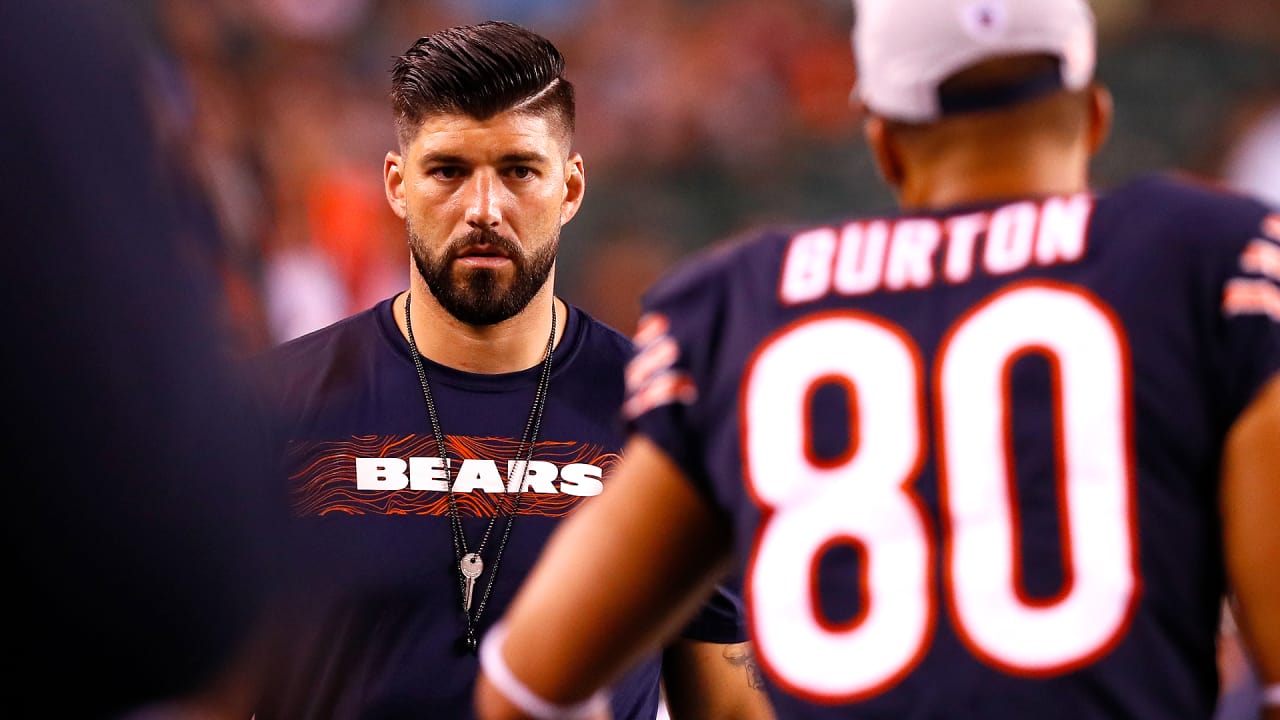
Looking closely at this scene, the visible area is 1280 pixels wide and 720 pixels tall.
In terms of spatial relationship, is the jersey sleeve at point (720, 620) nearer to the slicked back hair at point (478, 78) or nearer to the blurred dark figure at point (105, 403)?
the slicked back hair at point (478, 78)

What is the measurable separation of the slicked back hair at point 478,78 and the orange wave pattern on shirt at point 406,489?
27.5 inches

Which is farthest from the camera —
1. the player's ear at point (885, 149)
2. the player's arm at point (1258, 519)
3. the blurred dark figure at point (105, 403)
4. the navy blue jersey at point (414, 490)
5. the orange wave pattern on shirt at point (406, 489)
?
the orange wave pattern on shirt at point (406, 489)

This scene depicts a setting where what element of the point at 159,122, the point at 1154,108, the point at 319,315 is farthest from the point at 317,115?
the point at 159,122

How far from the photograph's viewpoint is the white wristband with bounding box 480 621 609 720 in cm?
181

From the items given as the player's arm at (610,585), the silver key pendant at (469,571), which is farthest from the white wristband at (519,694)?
the silver key pendant at (469,571)

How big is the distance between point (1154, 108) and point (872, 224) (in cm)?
701

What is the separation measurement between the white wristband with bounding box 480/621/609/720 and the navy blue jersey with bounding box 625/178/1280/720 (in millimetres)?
262

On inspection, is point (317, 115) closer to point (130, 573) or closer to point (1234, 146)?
point (1234, 146)

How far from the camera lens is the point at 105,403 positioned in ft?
3.33

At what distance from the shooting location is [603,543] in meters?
1.77

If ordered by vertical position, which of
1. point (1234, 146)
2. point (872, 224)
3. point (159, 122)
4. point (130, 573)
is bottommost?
A: point (1234, 146)

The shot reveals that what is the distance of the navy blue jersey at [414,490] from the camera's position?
286cm

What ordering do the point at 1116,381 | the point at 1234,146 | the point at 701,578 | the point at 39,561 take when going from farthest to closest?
the point at 1234,146 < the point at 701,578 < the point at 1116,381 < the point at 39,561

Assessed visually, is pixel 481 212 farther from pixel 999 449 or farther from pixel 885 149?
pixel 999 449
